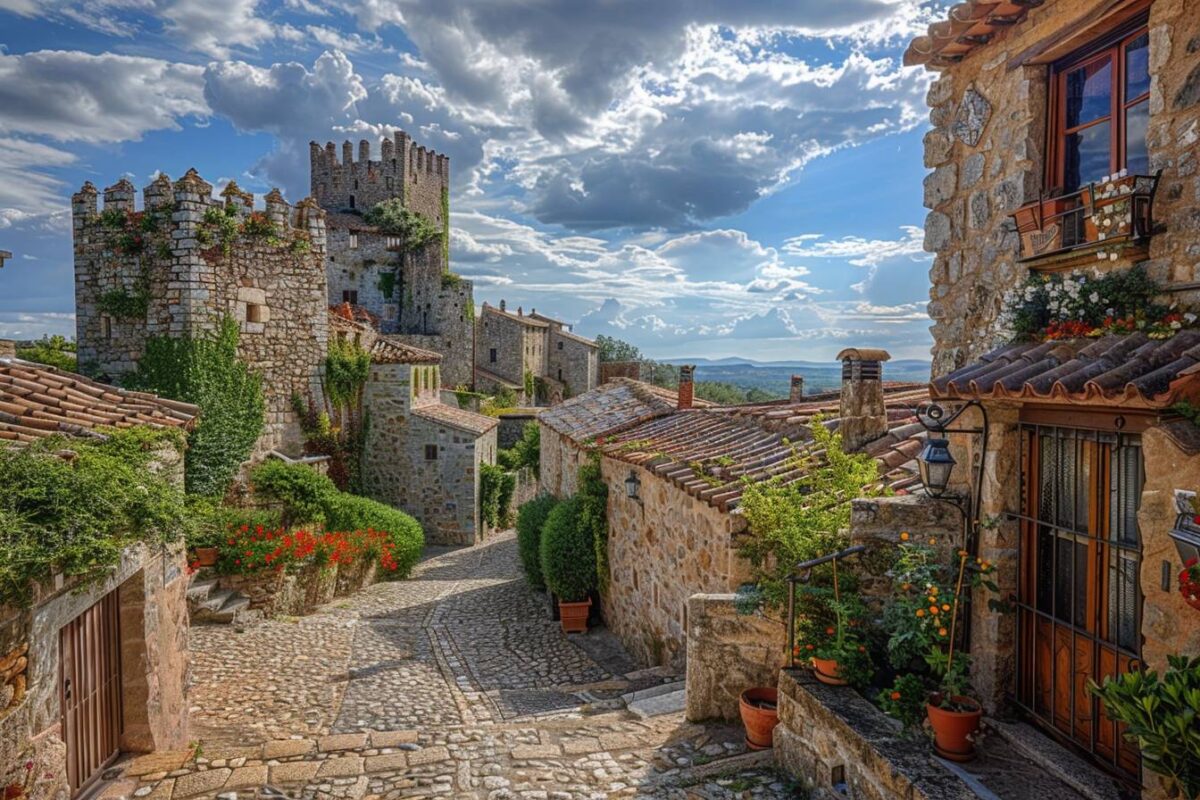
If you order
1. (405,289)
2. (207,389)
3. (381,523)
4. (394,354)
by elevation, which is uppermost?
(405,289)

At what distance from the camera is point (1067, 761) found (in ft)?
13.1

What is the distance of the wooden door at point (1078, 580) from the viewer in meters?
3.77

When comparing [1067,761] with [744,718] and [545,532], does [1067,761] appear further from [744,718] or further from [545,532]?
[545,532]

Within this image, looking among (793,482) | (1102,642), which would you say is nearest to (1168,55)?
(1102,642)

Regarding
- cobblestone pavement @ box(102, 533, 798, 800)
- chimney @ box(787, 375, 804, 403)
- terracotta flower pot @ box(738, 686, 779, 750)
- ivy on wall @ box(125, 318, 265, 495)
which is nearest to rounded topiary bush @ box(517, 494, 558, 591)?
cobblestone pavement @ box(102, 533, 798, 800)

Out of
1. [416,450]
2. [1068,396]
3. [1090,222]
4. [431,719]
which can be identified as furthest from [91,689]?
[416,450]

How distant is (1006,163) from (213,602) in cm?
1236

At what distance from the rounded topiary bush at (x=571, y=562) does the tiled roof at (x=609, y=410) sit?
174 centimetres

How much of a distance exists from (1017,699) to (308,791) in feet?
16.4

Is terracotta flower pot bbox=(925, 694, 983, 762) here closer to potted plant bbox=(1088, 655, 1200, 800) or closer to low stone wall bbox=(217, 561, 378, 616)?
potted plant bbox=(1088, 655, 1200, 800)

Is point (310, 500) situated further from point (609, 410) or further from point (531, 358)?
point (531, 358)

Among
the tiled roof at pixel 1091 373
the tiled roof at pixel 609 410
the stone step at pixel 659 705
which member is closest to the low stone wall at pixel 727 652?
the stone step at pixel 659 705

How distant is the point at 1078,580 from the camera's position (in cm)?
412

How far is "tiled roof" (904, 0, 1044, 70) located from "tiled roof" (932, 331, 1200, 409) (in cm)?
235
